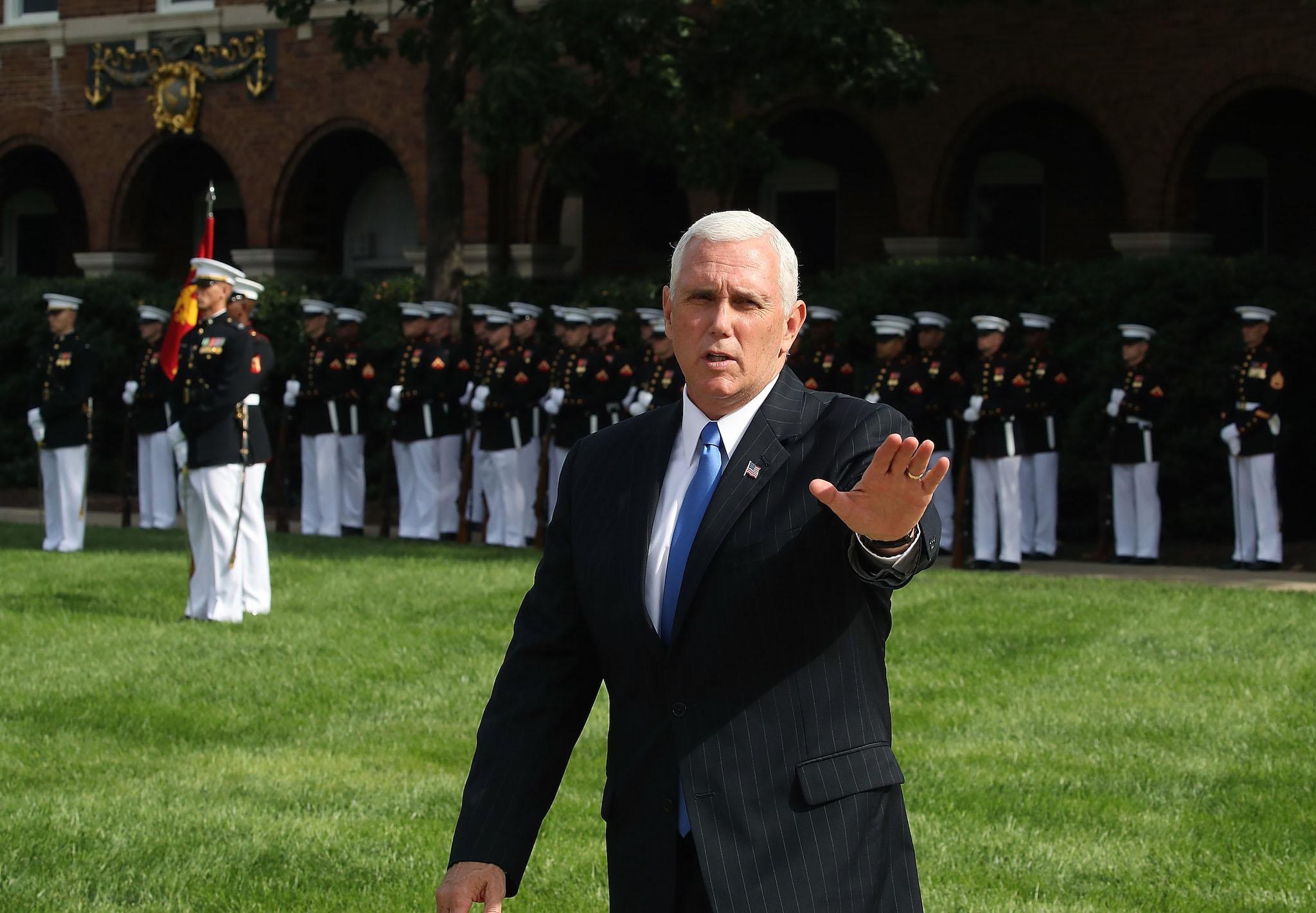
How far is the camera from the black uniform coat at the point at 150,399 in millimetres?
19344

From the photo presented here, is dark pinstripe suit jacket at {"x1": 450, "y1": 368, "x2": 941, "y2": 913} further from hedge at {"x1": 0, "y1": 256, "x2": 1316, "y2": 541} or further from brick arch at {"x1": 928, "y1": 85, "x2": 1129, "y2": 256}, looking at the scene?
brick arch at {"x1": 928, "y1": 85, "x2": 1129, "y2": 256}

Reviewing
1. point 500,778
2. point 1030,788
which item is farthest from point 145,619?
point 500,778

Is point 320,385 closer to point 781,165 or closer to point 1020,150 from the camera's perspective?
point 781,165

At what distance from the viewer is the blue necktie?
11.0ft

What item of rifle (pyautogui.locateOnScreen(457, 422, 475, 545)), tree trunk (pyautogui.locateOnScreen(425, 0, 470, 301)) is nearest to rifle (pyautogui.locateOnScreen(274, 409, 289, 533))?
rifle (pyautogui.locateOnScreen(457, 422, 475, 545))

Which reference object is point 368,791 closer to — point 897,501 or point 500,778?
point 500,778

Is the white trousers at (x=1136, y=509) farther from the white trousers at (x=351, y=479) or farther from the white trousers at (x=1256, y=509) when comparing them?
the white trousers at (x=351, y=479)

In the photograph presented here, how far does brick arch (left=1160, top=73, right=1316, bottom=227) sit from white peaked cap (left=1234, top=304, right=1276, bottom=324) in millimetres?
4225

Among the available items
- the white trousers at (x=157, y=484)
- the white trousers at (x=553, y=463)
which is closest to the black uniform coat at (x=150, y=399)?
the white trousers at (x=157, y=484)

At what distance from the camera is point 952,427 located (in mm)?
16609

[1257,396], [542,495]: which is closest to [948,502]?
[1257,396]

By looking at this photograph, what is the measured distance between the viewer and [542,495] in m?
17.6

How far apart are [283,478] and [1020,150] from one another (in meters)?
9.67

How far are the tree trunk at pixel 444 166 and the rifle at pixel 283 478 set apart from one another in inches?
91.3
